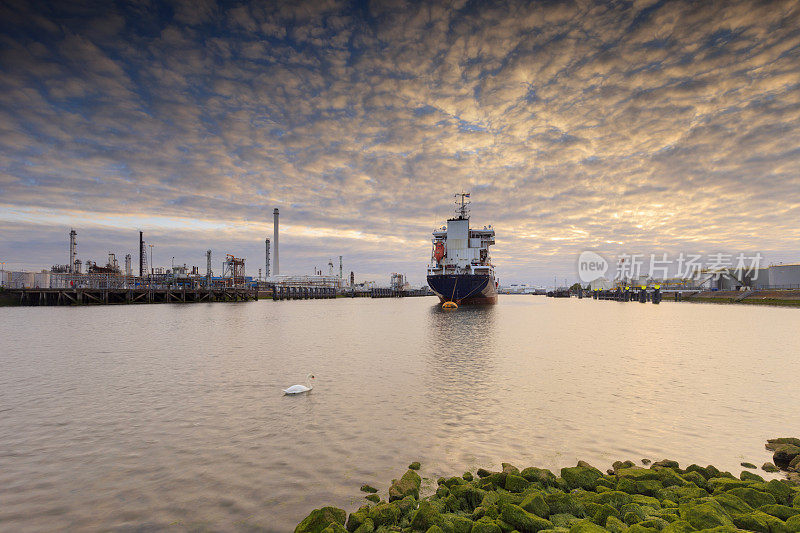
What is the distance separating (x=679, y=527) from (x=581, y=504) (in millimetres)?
1414

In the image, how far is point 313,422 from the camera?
10891 mm

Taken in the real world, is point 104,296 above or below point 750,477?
above

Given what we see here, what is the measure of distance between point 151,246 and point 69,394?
15145cm

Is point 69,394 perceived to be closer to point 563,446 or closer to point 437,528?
point 437,528

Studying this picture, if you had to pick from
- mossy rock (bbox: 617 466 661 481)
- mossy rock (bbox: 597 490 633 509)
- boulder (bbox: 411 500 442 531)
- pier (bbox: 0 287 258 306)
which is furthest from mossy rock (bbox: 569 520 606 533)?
pier (bbox: 0 287 258 306)

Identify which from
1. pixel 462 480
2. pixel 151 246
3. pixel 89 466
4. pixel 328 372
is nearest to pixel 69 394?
pixel 89 466

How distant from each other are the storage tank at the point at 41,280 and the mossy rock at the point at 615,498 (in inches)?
4668

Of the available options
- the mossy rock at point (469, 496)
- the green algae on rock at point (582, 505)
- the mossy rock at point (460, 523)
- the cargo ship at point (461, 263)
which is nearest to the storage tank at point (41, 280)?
the cargo ship at point (461, 263)

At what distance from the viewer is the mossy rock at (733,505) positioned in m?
5.86

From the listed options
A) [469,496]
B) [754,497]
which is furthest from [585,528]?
[754,497]

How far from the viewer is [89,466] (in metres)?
8.09

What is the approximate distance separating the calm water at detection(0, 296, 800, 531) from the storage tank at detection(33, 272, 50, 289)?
300ft

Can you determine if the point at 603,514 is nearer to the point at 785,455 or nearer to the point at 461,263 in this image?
the point at 785,455

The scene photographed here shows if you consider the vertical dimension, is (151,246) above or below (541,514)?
above
